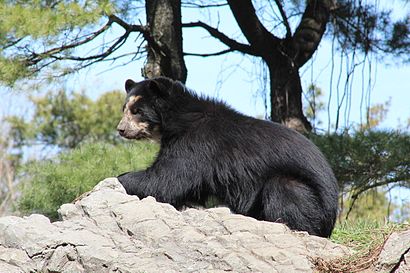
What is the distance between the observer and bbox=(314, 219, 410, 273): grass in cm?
493

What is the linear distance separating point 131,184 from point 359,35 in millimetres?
5778

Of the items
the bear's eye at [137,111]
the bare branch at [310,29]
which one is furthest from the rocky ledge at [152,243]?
the bare branch at [310,29]

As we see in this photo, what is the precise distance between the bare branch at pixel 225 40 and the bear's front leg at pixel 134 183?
530 centimetres

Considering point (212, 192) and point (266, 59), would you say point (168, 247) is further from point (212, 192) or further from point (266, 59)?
point (266, 59)

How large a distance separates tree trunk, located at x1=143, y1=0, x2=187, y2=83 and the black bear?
11.9 feet

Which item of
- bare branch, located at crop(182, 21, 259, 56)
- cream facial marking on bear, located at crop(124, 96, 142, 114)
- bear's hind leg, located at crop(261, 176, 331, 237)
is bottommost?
bear's hind leg, located at crop(261, 176, 331, 237)

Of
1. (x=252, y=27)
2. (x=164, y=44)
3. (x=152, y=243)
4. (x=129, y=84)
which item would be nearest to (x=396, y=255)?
(x=152, y=243)

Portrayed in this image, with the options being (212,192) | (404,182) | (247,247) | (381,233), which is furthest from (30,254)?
(404,182)

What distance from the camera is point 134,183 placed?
21.0 feet

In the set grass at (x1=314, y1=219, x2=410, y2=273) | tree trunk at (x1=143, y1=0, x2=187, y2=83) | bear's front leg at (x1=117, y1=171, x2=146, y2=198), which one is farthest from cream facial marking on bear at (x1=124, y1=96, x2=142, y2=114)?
tree trunk at (x1=143, y1=0, x2=187, y2=83)

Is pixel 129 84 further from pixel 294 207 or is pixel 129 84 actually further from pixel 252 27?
pixel 252 27

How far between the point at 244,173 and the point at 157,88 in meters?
1.22

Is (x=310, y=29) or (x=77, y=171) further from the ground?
(x=310, y=29)

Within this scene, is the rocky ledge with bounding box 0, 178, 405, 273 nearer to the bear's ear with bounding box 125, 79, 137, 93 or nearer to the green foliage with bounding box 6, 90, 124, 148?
the bear's ear with bounding box 125, 79, 137, 93
